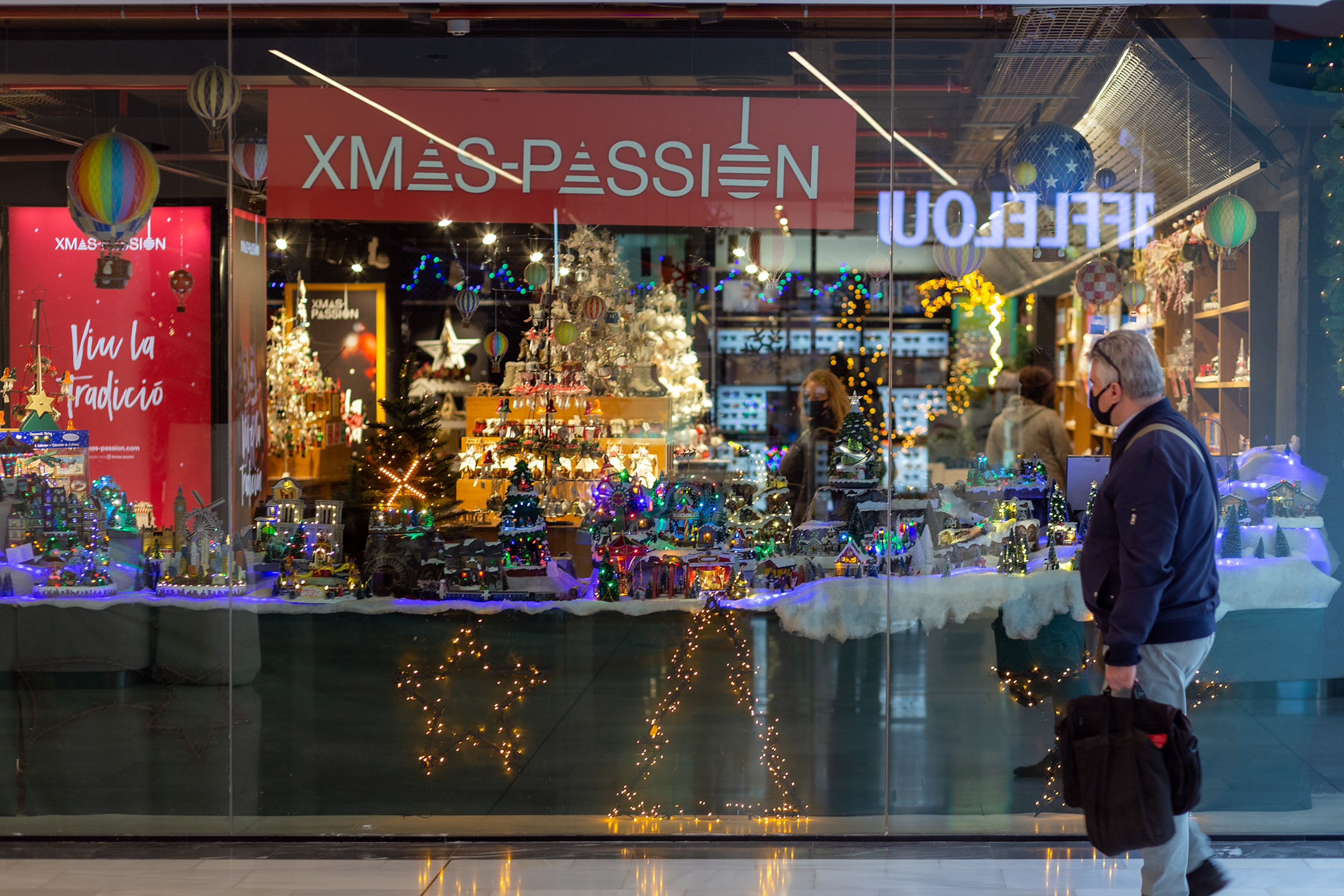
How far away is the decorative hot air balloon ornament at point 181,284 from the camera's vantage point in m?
5.00

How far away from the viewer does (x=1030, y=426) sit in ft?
16.1

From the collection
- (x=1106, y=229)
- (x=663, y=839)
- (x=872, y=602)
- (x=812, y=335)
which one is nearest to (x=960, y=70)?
(x=1106, y=229)

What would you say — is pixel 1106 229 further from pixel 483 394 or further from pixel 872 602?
pixel 483 394

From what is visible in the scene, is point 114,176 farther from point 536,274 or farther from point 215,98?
point 536,274

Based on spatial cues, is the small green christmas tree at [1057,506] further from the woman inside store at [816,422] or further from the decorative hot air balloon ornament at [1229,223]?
the decorative hot air balloon ornament at [1229,223]

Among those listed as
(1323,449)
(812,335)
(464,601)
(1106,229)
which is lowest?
(464,601)

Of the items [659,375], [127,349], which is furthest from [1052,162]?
[127,349]

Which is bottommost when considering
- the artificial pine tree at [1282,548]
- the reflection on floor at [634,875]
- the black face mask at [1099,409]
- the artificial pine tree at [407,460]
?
the reflection on floor at [634,875]

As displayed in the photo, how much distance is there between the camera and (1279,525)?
5016 millimetres

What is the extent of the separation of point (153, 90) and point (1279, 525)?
5.21 m

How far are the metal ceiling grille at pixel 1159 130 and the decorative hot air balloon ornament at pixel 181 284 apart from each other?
387cm

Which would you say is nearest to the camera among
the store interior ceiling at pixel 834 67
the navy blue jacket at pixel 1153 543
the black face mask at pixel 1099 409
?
the navy blue jacket at pixel 1153 543

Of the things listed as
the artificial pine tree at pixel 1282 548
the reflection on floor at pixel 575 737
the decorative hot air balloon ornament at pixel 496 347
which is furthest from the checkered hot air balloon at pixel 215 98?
the artificial pine tree at pixel 1282 548

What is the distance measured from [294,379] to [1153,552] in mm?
3487
